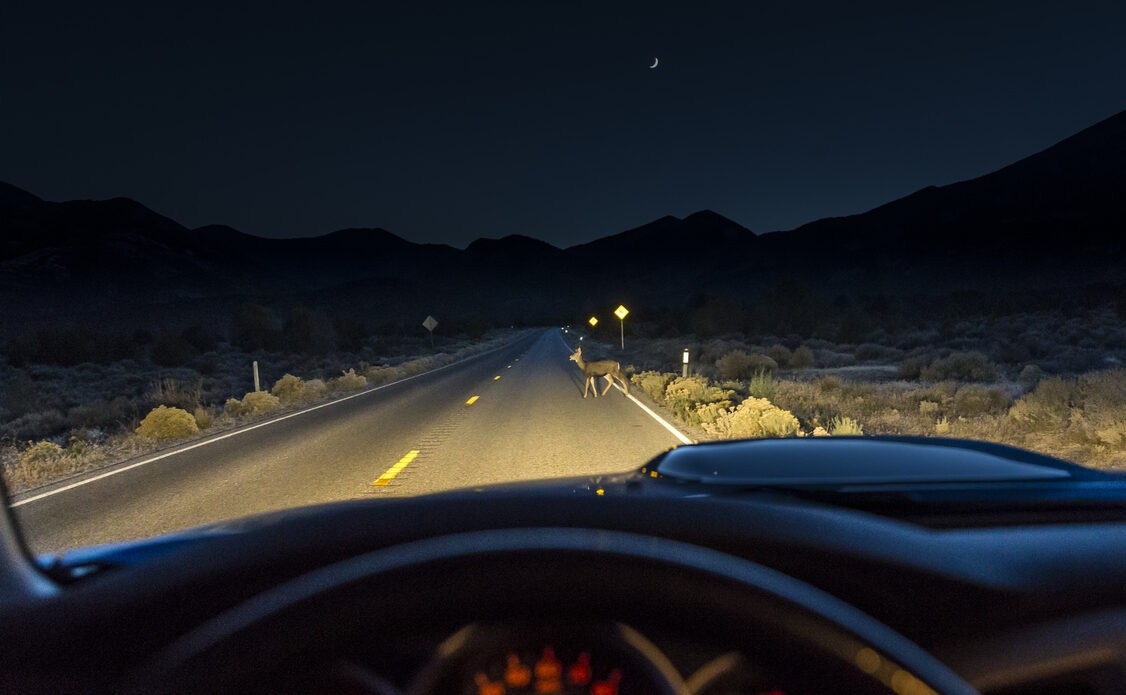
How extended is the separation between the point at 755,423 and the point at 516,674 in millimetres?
10585

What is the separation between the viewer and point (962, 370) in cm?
2245

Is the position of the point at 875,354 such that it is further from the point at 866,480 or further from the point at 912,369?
the point at 866,480

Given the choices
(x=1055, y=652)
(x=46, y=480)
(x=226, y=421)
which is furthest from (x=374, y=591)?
(x=226, y=421)

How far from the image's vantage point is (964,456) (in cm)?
299

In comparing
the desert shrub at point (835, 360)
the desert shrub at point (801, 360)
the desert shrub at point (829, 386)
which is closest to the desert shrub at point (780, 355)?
the desert shrub at point (801, 360)

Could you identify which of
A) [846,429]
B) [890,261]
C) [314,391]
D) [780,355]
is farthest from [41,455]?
[890,261]

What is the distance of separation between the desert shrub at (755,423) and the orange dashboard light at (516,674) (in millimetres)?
9552

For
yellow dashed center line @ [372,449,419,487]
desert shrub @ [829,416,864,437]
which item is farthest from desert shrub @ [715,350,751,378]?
yellow dashed center line @ [372,449,419,487]

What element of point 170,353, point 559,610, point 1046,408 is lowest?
point 1046,408

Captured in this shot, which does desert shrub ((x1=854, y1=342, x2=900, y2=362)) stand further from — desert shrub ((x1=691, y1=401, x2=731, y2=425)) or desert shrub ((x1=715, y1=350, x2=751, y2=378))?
desert shrub ((x1=691, y1=401, x2=731, y2=425))

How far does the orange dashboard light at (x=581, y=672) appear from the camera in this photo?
119 cm

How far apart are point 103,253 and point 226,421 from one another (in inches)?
8306

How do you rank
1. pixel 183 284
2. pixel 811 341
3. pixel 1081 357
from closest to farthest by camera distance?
1. pixel 1081 357
2. pixel 811 341
3. pixel 183 284

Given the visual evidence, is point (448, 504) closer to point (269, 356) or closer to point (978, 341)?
point (978, 341)
